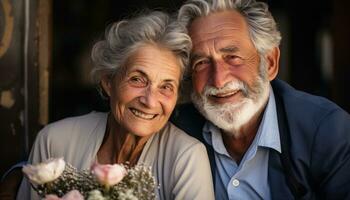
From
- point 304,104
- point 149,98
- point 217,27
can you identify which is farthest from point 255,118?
point 149,98

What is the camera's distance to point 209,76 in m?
2.94

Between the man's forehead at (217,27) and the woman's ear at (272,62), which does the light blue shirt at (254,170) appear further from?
the man's forehead at (217,27)

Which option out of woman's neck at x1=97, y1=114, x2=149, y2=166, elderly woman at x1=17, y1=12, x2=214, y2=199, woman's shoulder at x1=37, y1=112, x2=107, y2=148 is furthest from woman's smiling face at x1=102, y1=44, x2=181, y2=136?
woman's shoulder at x1=37, y1=112, x2=107, y2=148

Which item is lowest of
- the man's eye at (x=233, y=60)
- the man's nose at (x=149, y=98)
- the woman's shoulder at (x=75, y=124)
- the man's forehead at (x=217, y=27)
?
the woman's shoulder at (x=75, y=124)

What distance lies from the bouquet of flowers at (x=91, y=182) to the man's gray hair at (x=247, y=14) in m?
1.00

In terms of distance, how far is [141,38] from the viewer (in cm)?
280

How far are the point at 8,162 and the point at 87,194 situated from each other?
1752 millimetres

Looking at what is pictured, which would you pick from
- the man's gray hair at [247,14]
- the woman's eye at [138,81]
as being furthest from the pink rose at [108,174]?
the man's gray hair at [247,14]

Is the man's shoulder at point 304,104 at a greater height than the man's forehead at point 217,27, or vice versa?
the man's forehead at point 217,27

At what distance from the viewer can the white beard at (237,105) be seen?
115 inches

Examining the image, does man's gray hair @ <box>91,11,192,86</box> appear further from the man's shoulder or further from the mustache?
the man's shoulder

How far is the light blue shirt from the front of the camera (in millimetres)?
2928

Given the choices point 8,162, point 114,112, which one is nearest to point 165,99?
point 114,112

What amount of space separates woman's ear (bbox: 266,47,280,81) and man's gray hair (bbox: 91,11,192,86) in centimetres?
45
